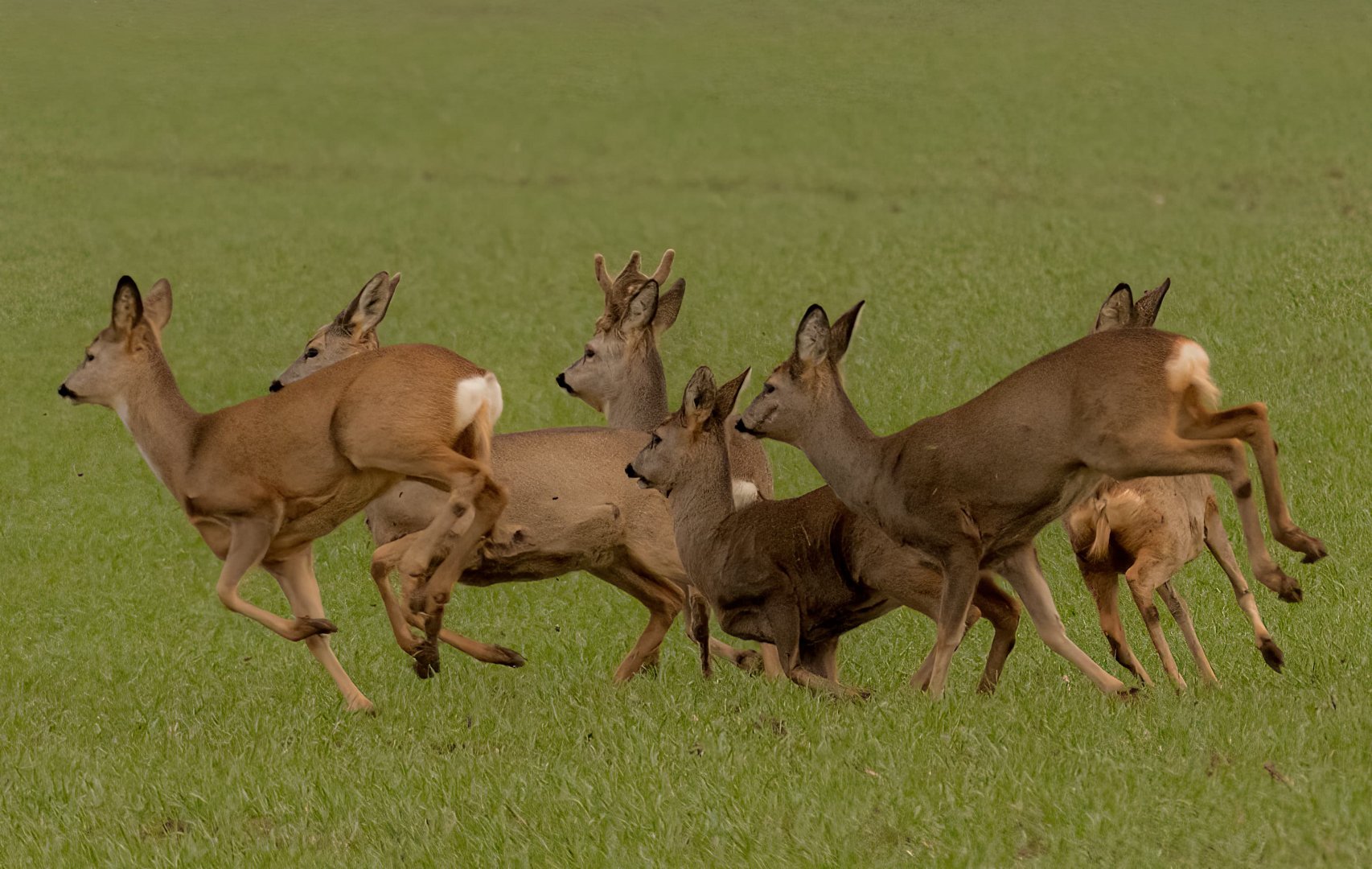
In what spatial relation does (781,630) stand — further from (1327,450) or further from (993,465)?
(1327,450)

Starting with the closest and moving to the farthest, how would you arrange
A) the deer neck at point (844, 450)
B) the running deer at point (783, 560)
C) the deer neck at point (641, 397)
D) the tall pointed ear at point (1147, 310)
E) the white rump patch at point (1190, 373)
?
the white rump patch at point (1190, 373) → the deer neck at point (844, 450) → the running deer at point (783, 560) → the tall pointed ear at point (1147, 310) → the deer neck at point (641, 397)

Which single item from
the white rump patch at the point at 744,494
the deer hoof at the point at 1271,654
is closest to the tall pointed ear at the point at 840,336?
the white rump patch at the point at 744,494

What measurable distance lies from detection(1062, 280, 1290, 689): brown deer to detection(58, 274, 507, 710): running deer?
295cm

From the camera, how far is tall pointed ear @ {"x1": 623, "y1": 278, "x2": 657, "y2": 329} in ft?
38.0

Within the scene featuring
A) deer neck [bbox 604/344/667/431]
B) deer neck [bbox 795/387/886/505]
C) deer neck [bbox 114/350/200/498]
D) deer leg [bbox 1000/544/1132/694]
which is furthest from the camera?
deer neck [bbox 604/344/667/431]

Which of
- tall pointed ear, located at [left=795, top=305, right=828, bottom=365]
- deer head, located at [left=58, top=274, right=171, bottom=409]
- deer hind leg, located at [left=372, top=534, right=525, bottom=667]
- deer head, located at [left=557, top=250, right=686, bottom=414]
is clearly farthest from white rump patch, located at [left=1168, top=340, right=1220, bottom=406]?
deer head, located at [left=58, top=274, right=171, bottom=409]

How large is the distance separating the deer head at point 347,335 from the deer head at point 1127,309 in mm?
4241

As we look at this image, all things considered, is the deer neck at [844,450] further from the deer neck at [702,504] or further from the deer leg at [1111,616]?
the deer leg at [1111,616]

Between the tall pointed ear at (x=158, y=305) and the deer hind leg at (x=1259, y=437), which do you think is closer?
the deer hind leg at (x=1259, y=437)

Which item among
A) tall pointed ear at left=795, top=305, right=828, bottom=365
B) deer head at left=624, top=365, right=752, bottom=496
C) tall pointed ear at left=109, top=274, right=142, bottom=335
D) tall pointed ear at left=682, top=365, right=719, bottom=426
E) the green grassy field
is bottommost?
the green grassy field

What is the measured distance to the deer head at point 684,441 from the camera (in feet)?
31.6

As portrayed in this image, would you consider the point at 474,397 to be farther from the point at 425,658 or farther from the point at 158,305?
the point at 158,305

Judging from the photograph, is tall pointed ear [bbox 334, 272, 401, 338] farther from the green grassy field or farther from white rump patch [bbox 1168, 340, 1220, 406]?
white rump patch [bbox 1168, 340, 1220, 406]

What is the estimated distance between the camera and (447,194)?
33875 millimetres
